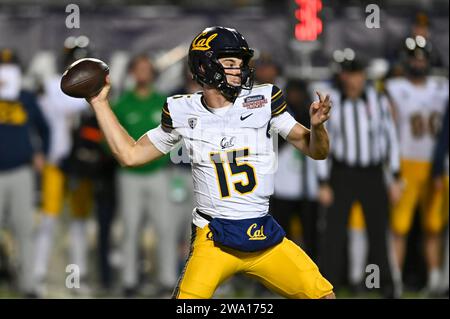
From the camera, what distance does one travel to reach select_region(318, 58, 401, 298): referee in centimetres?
839

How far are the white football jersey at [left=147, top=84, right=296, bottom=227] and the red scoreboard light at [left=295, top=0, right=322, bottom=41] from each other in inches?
129

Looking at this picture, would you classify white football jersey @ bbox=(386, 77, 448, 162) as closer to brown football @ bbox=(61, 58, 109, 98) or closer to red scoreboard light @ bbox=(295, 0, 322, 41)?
red scoreboard light @ bbox=(295, 0, 322, 41)

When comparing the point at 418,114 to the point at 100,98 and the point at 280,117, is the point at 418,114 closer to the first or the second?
the point at 280,117

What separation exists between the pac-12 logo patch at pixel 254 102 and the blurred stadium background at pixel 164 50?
3367 millimetres

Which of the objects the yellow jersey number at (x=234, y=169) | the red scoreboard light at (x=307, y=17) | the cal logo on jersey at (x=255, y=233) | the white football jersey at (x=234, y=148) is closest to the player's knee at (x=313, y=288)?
the cal logo on jersey at (x=255, y=233)

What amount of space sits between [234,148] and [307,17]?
3.51 m

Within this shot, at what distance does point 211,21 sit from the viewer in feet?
33.6

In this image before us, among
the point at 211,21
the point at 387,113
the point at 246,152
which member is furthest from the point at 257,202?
the point at 211,21

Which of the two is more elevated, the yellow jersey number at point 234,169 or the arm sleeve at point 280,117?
the arm sleeve at point 280,117

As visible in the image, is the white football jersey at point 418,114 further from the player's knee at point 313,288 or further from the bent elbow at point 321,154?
the player's knee at point 313,288

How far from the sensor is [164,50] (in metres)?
10.4

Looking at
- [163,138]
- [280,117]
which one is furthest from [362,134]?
[163,138]

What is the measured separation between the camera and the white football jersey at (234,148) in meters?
5.33
